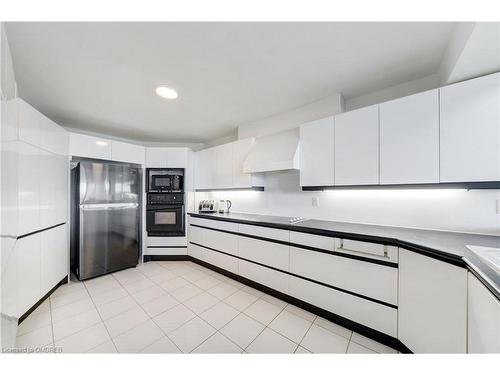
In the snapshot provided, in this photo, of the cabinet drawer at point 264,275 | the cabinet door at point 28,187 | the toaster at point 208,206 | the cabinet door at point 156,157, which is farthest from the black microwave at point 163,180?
the cabinet drawer at point 264,275

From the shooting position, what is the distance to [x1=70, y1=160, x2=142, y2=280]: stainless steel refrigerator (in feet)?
7.95

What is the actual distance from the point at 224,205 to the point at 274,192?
41.7 inches

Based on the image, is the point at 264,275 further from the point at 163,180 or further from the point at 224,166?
the point at 163,180

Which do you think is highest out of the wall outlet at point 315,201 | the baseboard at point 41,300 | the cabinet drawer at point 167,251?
the wall outlet at point 315,201

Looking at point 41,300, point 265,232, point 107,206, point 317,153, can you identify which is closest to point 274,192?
point 265,232

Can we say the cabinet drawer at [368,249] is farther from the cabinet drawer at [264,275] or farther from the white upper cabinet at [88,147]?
the white upper cabinet at [88,147]

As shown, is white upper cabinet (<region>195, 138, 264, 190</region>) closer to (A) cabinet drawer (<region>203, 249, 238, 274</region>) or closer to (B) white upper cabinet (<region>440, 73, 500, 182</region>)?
(A) cabinet drawer (<region>203, 249, 238, 274</region>)

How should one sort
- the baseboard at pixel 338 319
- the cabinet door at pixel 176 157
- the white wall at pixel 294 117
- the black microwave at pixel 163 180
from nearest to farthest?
the baseboard at pixel 338 319, the white wall at pixel 294 117, the black microwave at pixel 163 180, the cabinet door at pixel 176 157

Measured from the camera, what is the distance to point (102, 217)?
101 inches

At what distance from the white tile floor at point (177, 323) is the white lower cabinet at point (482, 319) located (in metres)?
0.64

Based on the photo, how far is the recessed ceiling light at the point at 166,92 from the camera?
1892 millimetres
